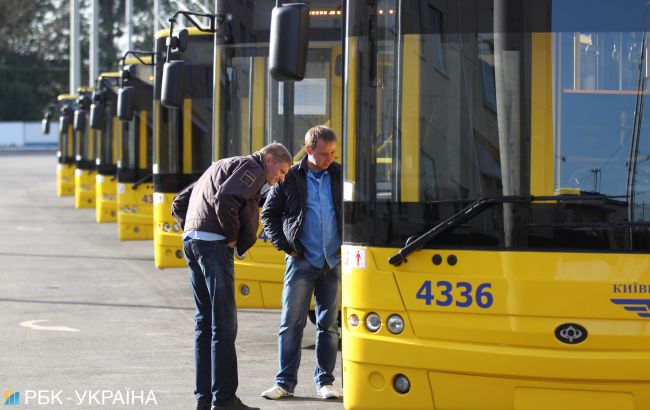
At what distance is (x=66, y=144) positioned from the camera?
3831cm

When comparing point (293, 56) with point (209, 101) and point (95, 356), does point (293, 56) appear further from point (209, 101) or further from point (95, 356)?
point (209, 101)

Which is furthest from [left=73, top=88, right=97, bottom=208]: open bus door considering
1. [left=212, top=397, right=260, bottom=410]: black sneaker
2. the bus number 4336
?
the bus number 4336

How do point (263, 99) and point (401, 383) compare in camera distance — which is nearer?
point (401, 383)

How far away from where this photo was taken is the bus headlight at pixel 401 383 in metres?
6.78

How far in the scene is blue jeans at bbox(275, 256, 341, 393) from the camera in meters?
8.84

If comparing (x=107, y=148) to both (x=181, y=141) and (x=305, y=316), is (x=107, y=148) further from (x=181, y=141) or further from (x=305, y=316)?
(x=305, y=316)

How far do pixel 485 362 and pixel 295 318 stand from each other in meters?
2.50

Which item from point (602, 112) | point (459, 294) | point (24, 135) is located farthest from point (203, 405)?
point (24, 135)

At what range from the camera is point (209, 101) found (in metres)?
15.9

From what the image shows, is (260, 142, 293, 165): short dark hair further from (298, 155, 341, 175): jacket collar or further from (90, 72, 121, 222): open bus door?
(90, 72, 121, 222): open bus door

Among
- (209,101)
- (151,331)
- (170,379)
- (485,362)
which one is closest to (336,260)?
(170,379)

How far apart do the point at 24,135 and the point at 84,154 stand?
61.4 m

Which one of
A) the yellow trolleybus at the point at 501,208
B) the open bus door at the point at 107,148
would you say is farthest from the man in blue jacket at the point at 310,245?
the open bus door at the point at 107,148

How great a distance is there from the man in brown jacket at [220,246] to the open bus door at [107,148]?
17.7 m
